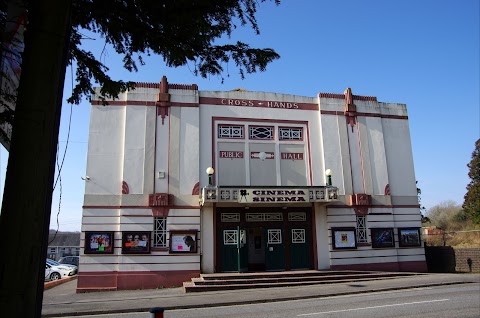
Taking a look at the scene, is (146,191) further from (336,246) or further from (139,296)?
(336,246)

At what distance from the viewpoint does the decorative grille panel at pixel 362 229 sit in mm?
20109

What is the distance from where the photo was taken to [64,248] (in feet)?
217

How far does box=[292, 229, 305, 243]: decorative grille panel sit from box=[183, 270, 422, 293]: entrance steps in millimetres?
1682

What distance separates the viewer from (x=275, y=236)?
1944 cm

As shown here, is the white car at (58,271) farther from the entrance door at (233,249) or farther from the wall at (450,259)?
the wall at (450,259)

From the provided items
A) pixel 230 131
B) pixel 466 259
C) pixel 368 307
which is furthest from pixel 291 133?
pixel 466 259

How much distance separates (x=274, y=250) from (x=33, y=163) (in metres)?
17.2

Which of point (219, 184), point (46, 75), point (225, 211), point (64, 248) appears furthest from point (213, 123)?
point (64, 248)

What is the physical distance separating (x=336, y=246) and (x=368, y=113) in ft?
25.1

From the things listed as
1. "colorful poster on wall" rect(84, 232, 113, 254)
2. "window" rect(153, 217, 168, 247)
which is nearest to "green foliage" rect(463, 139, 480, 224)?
"window" rect(153, 217, 168, 247)

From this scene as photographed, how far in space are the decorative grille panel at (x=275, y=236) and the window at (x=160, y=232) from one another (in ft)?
16.7

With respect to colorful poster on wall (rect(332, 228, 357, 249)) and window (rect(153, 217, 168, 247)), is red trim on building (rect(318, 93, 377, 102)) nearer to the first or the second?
colorful poster on wall (rect(332, 228, 357, 249))

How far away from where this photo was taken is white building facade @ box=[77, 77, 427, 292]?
17.8m

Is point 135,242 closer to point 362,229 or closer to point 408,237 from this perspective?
point 362,229
